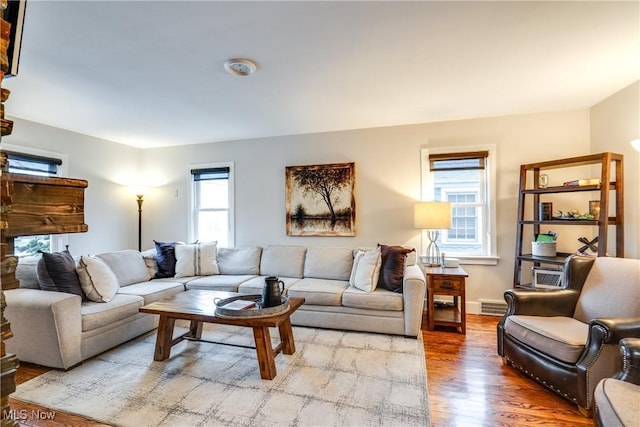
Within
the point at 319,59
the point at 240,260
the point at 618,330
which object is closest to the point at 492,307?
the point at 618,330

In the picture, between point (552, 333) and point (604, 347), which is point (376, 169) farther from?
point (604, 347)

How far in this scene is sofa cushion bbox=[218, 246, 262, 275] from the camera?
3.92 m

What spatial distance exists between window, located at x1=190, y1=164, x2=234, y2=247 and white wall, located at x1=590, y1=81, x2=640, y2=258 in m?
4.53

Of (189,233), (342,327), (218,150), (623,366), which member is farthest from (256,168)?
(623,366)

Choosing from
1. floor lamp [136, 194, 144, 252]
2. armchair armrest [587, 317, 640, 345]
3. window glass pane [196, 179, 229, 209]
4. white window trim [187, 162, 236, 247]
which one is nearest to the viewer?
armchair armrest [587, 317, 640, 345]

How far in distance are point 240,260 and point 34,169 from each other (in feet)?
8.63

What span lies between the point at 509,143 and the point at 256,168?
331cm

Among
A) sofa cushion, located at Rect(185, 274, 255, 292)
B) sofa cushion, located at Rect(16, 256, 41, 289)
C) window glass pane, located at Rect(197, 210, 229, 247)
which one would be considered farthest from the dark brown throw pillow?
sofa cushion, located at Rect(16, 256, 41, 289)

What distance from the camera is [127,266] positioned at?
→ 339 centimetres

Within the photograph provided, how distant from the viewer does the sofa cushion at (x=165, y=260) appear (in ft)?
12.3

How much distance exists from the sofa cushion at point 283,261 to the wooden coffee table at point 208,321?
3.70 feet

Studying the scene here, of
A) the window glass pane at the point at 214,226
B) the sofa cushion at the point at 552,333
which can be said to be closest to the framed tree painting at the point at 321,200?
the window glass pane at the point at 214,226

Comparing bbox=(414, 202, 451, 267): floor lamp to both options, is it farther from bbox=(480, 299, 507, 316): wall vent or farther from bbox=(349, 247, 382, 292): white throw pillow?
bbox=(480, 299, 507, 316): wall vent

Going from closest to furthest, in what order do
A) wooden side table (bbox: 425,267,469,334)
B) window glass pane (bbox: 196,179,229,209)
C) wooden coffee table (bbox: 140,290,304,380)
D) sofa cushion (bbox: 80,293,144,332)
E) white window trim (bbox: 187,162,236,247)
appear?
wooden coffee table (bbox: 140,290,304,380) < sofa cushion (bbox: 80,293,144,332) < wooden side table (bbox: 425,267,469,334) < white window trim (bbox: 187,162,236,247) < window glass pane (bbox: 196,179,229,209)
